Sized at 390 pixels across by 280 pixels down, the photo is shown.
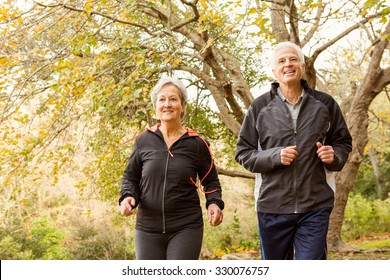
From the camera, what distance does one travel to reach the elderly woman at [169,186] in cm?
328

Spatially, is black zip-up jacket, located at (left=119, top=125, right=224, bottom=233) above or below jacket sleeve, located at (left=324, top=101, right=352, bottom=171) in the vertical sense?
below

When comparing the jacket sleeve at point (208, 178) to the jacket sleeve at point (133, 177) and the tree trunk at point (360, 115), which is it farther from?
the tree trunk at point (360, 115)

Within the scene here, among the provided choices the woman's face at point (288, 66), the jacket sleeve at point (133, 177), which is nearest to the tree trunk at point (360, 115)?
the woman's face at point (288, 66)

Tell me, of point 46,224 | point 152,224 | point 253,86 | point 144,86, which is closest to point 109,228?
point 46,224

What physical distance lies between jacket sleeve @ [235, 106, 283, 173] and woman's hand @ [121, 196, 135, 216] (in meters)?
0.72

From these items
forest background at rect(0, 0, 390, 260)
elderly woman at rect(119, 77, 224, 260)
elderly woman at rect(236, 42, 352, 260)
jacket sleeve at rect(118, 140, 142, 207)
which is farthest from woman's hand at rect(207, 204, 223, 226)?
forest background at rect(0, 0, 390, 260)

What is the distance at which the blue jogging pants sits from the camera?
3225 millimetres

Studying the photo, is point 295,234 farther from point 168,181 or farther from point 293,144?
point 168,181

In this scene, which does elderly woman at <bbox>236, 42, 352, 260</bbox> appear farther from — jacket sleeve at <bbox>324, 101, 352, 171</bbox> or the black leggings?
the black leggings

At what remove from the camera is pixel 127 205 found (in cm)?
328

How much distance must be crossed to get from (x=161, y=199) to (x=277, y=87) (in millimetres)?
1068

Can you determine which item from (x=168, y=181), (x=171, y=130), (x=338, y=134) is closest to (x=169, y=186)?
(x=168, y=181)

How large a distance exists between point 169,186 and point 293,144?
31.3 inches

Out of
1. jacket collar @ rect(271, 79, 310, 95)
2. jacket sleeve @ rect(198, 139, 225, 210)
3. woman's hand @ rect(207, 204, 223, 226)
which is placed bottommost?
woman's hand @ rect(207, 204, 223, 226)
